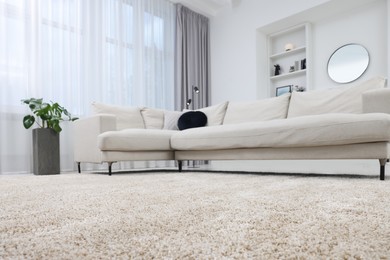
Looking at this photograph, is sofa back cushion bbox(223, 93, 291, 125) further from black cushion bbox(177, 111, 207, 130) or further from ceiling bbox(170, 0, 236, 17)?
ceiling bbox(170, 0, 236, 17)

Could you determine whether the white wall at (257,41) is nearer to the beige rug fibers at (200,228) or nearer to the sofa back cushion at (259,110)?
the sofa back cushion at (259,110)

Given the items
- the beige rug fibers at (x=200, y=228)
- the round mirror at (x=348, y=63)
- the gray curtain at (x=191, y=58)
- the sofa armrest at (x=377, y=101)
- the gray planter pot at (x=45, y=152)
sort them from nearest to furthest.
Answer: the beige rug fibers at (x=200, y=228) → the sofa armrest at (x=377, y=101) → the gray planter pot at (x=45, y=152) → the round mirror at (x=348, y=63) → the gray curtain at (x=191, y=58)

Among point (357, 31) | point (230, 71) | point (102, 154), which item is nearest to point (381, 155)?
point (102, 154)

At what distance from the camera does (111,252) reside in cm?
50

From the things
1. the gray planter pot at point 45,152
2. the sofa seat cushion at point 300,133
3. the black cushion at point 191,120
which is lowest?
the gray planter pot at point 45,152

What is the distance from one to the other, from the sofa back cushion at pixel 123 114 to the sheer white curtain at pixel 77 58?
65cm

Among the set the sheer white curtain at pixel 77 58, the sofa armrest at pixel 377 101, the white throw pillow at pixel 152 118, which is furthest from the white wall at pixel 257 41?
the sofa armrest at pixel 377 101

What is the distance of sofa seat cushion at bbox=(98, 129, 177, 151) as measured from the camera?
2.58 meters

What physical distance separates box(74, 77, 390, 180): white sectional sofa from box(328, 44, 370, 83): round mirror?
6.05ft

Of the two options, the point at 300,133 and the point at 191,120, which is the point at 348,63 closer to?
the point at 191,120

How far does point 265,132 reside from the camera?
215 cm

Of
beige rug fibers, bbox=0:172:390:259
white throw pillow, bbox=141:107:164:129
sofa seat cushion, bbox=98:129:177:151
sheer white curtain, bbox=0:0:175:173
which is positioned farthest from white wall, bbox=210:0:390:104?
beige rug fibers, bbox=0:172:390:259

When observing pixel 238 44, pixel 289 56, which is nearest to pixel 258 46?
pixel 238 44

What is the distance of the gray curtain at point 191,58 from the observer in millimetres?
4902
